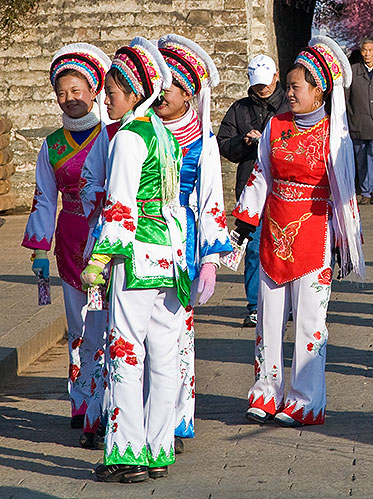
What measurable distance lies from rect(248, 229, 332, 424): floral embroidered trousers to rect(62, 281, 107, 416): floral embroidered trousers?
840mm

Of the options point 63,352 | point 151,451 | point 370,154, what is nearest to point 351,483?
point 151,451

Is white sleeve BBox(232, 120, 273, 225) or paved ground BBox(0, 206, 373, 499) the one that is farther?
white sleeve BBox(232, 120, 273, 225)

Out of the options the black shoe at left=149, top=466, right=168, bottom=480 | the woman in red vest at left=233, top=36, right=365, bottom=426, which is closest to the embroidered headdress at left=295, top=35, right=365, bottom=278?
the woman in red vest at left=233, top=36, right=365, bottom=426

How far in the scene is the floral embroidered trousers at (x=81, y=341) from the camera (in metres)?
5.85

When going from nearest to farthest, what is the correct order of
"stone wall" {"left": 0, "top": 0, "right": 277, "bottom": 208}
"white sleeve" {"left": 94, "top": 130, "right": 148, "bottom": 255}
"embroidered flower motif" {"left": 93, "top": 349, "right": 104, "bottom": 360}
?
"white sleeve" {"left": 94, "top": 130, "right": 148, "bottom": 255}
"embroidered flower motif" {"left": 93, "top": 349, "right": 104, "bottom": 360}
"stone wall" {"left": 0, "top": 0, "right": 277, "bottom": 208}

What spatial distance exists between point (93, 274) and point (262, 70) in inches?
137

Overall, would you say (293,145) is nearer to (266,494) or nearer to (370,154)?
(266,494)

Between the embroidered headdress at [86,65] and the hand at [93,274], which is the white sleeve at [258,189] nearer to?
the embroidered headdress at [86,65]

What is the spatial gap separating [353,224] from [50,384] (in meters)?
2.19

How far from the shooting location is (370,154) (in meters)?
13.5

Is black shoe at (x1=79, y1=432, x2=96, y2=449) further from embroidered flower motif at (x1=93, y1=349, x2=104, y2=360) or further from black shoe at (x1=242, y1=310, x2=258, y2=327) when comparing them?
black shoe at (x1=242, y1=310, x2=258, y2=327)

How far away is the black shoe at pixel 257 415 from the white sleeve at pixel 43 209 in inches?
51.1

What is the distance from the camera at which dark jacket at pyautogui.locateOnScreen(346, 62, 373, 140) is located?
13422mm

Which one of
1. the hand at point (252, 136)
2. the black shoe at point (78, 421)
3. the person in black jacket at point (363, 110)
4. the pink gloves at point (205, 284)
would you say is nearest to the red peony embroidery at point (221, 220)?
the pink gloves at point (205, 284)
